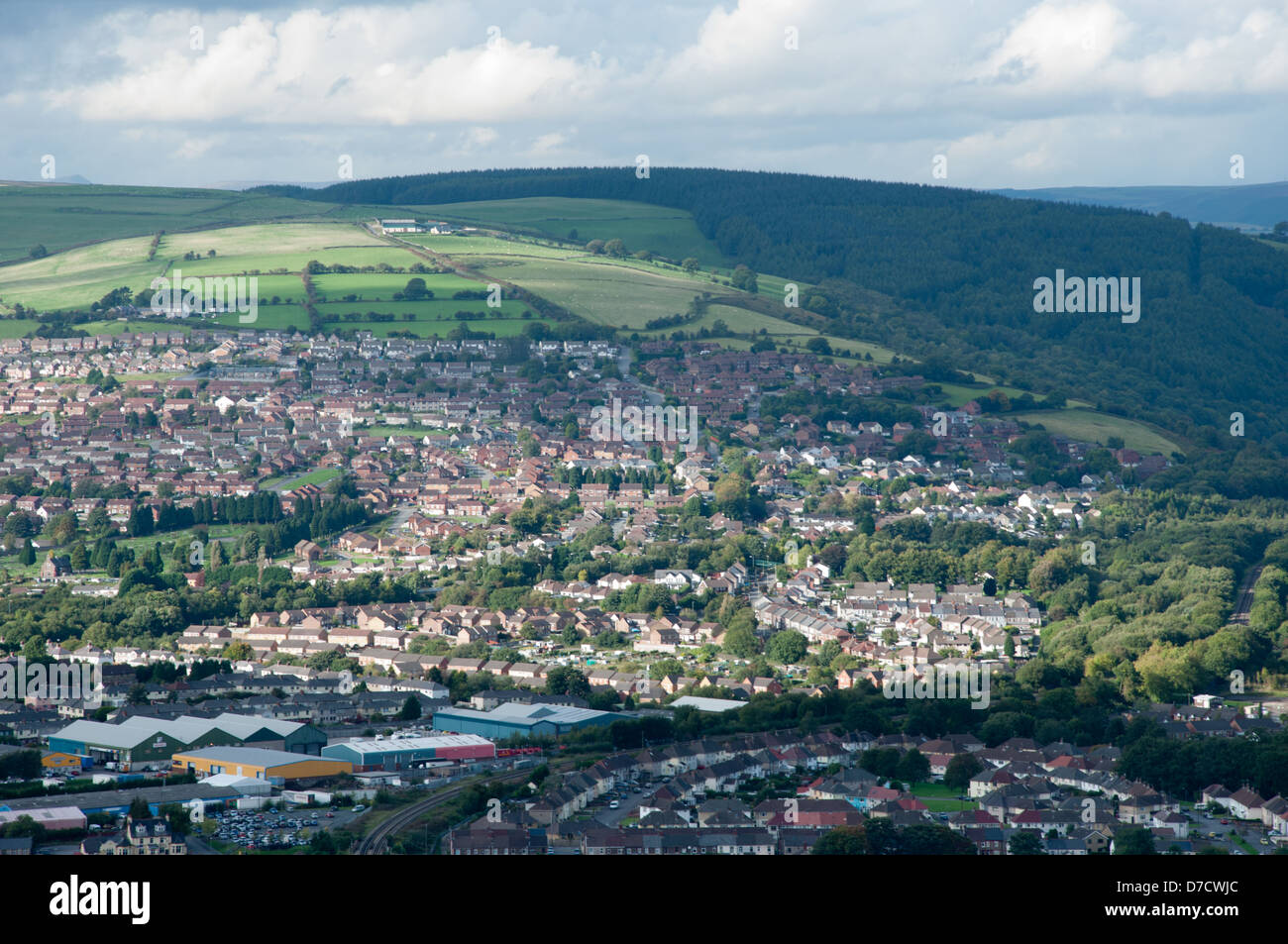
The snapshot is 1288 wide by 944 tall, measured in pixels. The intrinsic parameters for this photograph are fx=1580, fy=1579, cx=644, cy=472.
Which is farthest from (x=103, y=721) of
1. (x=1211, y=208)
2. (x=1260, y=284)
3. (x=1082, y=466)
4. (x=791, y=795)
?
(x=1211, y=208)

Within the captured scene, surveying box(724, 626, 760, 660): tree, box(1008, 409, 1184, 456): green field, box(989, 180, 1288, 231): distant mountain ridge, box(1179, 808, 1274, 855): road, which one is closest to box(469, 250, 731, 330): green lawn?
box(1008, 409, 1184, 456): green field

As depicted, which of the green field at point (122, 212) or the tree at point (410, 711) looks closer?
the tree at point (410, 711)

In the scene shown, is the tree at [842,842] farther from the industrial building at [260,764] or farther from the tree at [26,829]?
the tree at [26,829]

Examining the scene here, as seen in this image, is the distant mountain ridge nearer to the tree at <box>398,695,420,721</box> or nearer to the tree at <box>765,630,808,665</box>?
the tree at <box>765,630,808,665</box>

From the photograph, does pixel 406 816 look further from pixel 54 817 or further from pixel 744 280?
pixel 744 280

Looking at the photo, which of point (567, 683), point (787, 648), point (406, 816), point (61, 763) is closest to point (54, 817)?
point (406, 816)

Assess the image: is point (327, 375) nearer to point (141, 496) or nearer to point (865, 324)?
point (141, 496)

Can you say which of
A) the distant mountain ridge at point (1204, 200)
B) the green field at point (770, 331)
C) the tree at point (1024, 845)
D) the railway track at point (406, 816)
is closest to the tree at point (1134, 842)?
the tree at point (1024, 845)
